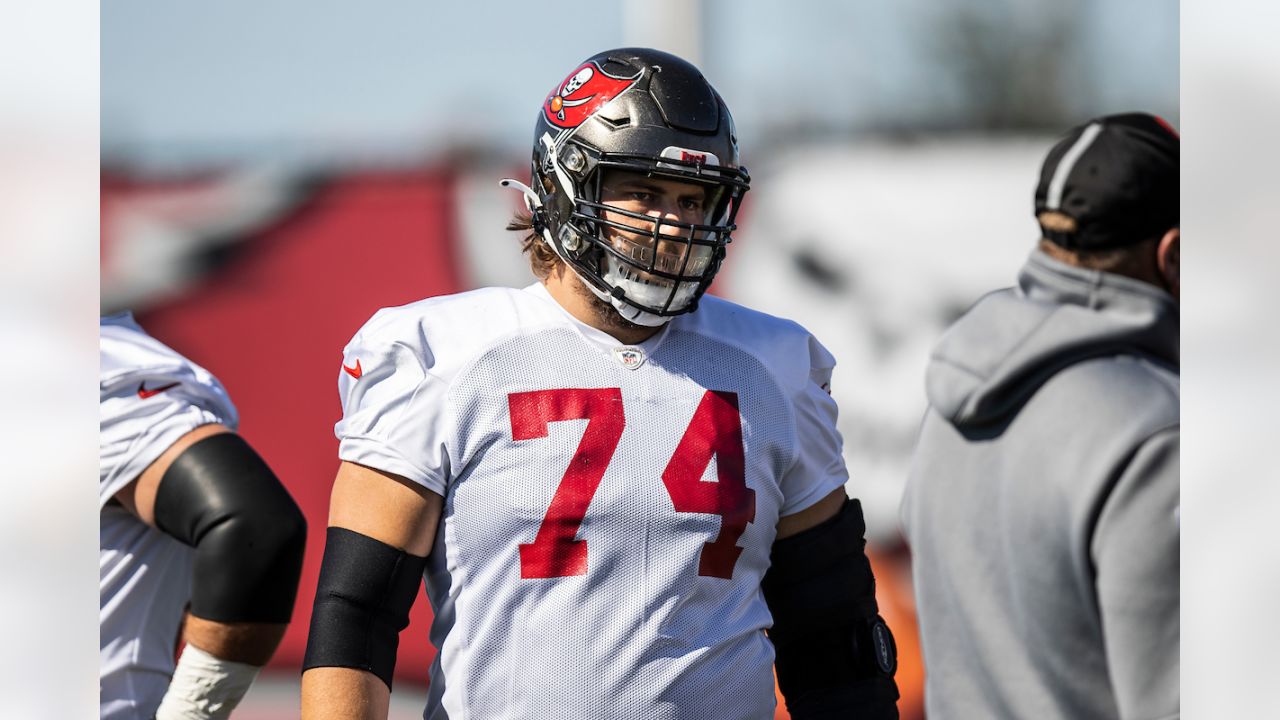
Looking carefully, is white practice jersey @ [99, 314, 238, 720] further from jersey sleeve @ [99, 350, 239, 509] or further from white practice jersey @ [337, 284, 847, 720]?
white practice jersey @ [337, 284, 847, 720]

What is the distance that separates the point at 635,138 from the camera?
176cm

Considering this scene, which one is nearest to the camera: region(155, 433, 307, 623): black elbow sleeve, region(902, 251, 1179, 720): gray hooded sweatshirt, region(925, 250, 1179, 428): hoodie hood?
region(902, 251, 1179, 720): gray hooded sweatshirt

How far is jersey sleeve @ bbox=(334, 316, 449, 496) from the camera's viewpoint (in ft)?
5.42

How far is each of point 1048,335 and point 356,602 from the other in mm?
1181

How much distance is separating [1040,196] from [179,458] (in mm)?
1562

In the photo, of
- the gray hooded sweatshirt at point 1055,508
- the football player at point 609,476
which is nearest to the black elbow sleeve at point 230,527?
the football player at point 609,476

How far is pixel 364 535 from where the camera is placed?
1645 mm

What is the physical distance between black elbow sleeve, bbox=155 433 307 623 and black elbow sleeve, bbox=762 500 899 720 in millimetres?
907

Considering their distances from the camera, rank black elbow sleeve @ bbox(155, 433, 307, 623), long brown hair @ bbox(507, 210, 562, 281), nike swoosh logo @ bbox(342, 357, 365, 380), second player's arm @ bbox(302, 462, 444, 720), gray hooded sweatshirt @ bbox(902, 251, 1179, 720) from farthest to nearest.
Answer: black elbow sleeve @ bbox(155, 433, 307, 623) < gray hooded sweatshirt @ bbox(902, 251, 1179, 720) < long brown hair @ bbox(507, 210, 562, 281) < nike swoosh logo @ bbox(342, 357, 365, 380) < second player's arm @ bbox(302, 462, 444, 720)

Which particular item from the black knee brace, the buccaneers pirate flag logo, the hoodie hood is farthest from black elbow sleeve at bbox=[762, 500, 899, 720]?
the buccaneers pirate flag logo

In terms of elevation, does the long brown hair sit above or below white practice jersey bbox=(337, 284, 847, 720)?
above
